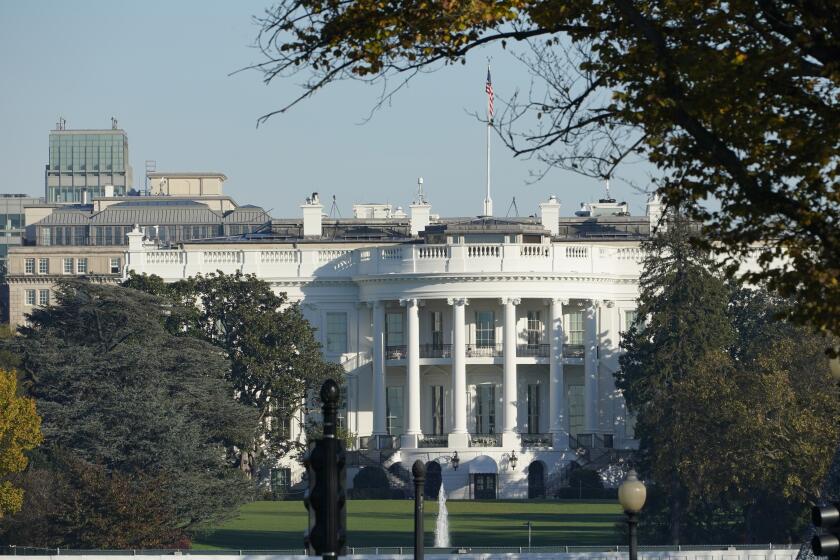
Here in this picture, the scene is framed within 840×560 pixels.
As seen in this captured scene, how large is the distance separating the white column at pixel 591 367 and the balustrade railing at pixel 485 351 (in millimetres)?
4203

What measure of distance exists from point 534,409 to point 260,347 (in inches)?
684

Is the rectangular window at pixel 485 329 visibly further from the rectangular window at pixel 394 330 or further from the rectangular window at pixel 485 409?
the rectangular window at pixel 394 330

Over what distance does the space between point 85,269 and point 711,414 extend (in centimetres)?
11581

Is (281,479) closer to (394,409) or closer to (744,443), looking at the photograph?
(394,409)

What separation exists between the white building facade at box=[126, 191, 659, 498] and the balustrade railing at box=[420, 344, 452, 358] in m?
0.08

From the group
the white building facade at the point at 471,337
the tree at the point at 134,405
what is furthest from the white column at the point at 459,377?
the tree at the point at 134,405

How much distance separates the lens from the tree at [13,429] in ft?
251

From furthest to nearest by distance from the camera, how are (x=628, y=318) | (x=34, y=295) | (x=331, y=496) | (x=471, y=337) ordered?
(x=34, y=295) → (x=628, y=318) → (x=471, y=337) → (x=331, y=496)

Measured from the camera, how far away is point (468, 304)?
10994 centimetres

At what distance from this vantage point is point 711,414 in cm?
7062

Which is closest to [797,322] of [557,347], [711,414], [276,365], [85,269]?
[711,414]

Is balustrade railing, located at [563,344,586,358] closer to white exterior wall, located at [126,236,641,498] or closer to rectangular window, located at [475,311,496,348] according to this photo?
white exterior wall, located at [126,236,641,498]

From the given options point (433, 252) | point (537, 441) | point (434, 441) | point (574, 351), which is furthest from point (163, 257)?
point (537, 441)

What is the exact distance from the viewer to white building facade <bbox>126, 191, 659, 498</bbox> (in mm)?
105812
